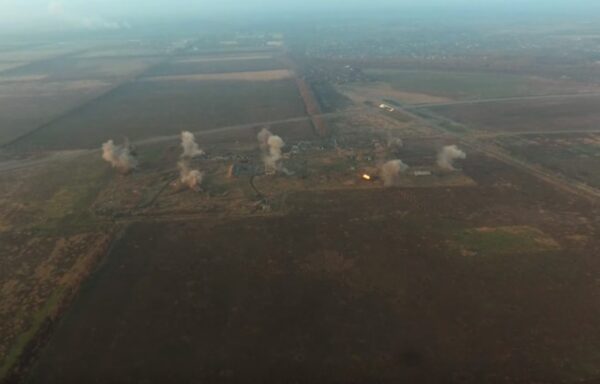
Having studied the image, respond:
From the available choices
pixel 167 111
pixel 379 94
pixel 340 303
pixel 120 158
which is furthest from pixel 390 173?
pixel 379 94

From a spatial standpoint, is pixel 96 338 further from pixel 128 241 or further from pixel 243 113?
pixel 243 113

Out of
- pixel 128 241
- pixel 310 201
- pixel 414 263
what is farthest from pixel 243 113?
pixel 414 263

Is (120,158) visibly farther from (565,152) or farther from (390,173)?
(565,152)

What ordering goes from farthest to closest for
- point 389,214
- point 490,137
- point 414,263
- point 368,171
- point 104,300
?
point 490,137, point 368,171, point 389,214, point 414,263, point 104,300

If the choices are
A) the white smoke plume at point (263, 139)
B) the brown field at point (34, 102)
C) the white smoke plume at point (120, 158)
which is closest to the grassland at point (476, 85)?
the white smoke plume at point (263, 139)

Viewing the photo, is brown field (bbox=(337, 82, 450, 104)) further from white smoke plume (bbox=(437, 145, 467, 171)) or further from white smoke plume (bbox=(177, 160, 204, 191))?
white smoke plume (bbox=(177, 160, 204, 191))

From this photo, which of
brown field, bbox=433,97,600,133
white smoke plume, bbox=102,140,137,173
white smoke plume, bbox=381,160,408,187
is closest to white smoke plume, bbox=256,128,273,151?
white smoke plume, bbox=102,140,137,173

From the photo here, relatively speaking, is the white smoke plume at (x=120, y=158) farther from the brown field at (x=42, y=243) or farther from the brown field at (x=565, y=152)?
the brown field at (x=565, y=152)
